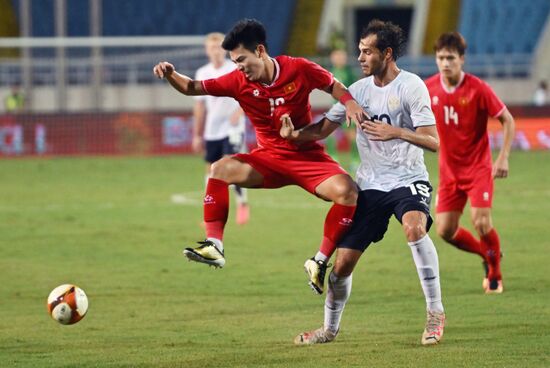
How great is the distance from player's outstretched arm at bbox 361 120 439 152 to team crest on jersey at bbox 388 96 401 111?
25 centimetres

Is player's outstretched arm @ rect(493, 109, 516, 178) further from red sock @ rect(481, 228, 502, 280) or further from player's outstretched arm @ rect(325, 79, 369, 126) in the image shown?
player's outstretched arm @ rect(325, 79, 369, 126)

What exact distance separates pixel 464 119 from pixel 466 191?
66cm

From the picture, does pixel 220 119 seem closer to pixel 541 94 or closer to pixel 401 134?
pixel 401 134

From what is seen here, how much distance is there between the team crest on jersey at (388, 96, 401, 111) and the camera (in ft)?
26.7

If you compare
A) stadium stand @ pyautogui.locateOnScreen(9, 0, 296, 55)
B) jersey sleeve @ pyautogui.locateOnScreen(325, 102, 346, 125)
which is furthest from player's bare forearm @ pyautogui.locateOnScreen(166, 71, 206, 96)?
stadium stand @ pyautogui.locateOnScreen(9, 0, 296, 55)

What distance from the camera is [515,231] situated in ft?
50.7

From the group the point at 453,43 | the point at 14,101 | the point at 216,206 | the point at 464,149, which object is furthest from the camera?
the point at 14,101

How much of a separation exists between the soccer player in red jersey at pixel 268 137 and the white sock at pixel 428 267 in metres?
0.50

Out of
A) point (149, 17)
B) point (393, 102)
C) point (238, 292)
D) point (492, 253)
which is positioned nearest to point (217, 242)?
point (393, 102)

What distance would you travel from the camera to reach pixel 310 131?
334 inches

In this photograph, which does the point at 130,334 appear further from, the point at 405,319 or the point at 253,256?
the point at 253,256

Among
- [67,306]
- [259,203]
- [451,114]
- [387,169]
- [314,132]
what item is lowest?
[259,203]

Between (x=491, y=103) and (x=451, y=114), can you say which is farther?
(x=451, y=114)

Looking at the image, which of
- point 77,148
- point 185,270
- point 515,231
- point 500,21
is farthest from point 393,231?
point 500,21
